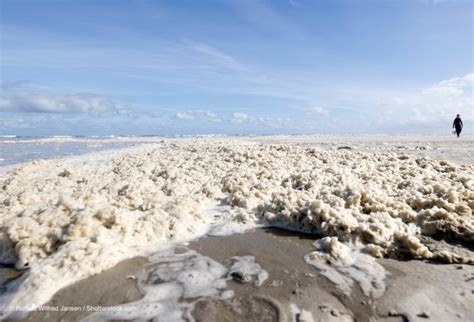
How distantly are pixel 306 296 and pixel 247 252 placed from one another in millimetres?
1178

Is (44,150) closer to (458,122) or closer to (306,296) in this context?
(306,296)

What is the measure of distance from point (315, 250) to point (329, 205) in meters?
1.18

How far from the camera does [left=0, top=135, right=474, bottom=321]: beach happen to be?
118 inches

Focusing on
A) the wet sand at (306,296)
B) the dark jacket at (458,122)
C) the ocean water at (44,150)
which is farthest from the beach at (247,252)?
the dark jacket at (458,122)

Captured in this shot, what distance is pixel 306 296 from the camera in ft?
10.3

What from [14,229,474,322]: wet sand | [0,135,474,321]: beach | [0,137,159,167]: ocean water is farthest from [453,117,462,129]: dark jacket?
[14,229,474,322]: wet sand

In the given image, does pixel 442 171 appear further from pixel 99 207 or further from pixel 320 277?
pixel 99 207

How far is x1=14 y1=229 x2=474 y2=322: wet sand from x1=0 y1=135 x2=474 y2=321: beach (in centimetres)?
1

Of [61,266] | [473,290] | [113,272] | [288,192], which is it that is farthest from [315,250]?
[61,266]

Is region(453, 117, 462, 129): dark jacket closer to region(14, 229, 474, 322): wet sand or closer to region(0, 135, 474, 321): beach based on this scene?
region(0, 135, 474, 321): beach

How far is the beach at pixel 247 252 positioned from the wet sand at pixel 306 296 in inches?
0.6

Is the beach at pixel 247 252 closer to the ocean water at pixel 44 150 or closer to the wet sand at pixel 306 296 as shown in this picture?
the wet sand at pixel 306 296

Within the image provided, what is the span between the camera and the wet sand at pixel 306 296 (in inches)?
112

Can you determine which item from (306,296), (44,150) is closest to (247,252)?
(306,296)
